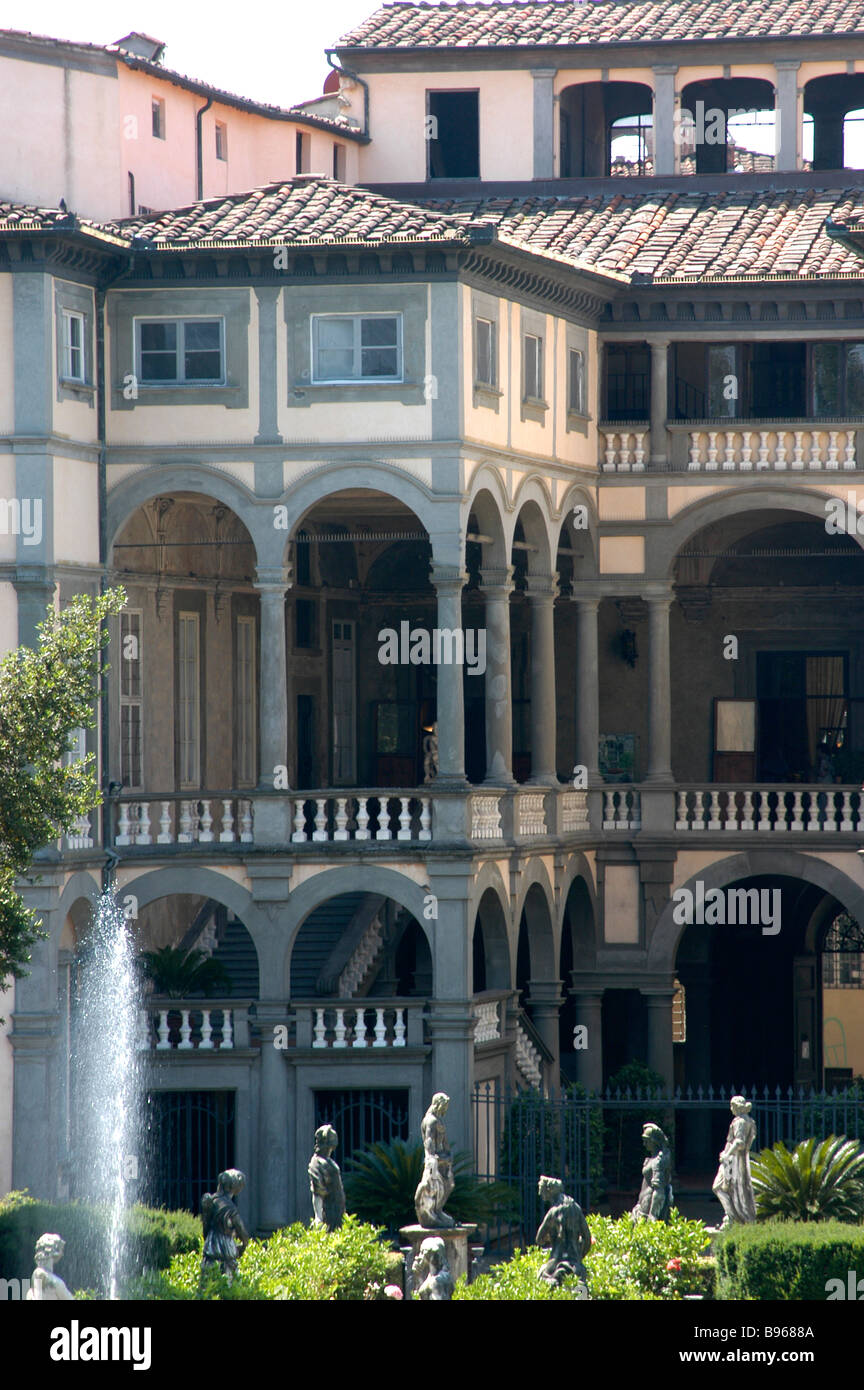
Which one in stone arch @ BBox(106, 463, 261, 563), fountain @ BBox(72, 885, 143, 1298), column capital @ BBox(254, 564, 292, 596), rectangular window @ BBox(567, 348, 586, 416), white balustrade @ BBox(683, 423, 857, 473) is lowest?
fountain @ BBox(72, 885, 143, 1298)

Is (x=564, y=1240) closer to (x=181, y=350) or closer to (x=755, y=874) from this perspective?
(x=181, y=350)

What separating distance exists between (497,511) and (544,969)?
20.8ft

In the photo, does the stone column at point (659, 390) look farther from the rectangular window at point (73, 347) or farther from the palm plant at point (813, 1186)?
the palm plant at point (813, 1186)

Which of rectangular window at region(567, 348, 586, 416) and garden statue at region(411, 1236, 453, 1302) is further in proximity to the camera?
rectangular window at region(567, 348, 586, 416)

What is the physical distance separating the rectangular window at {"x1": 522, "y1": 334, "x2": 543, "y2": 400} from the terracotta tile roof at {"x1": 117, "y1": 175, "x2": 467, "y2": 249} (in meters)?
2.49

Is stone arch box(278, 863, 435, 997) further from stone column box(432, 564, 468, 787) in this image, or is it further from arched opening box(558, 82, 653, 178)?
arched opening box(558, 82, 653, 178)

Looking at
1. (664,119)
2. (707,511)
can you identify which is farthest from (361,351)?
(664,119)

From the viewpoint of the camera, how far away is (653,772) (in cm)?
3884

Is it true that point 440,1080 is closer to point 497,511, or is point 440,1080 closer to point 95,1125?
point 95,1125

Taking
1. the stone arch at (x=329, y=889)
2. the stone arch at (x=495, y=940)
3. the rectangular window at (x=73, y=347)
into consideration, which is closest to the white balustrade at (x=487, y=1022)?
the stone arch at (x=495, y=940)

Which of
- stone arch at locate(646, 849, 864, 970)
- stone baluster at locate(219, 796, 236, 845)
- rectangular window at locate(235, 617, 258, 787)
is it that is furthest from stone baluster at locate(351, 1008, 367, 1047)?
rectangular window at locate(235, 617, 258, 787)

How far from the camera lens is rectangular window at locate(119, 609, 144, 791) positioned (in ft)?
117

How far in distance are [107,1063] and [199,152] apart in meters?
13.7
